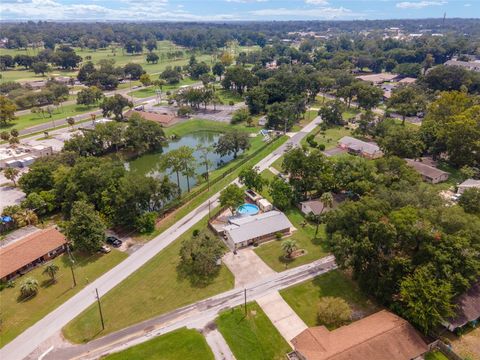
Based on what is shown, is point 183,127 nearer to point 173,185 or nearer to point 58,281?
point 173,185

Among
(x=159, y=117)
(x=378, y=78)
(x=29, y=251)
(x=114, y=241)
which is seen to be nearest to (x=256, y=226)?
(x=114, y=241)

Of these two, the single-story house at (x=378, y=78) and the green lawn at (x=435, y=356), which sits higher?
the single-story house at (x=378, y=78)

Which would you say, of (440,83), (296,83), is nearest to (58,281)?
(296,83)

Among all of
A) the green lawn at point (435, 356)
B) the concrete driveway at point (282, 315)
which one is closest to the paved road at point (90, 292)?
the concrete driveway at point (282, 315)

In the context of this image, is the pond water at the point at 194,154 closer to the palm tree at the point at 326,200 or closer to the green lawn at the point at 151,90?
the palm tree at the point at 326,200

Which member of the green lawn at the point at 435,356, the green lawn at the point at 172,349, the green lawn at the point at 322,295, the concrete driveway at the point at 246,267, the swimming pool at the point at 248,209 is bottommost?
the concrete driveway at the point at 246,267

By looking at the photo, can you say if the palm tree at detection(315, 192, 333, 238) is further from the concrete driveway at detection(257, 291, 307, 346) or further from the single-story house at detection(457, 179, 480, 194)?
the single-story house at detection(457, 179, 480, 194)

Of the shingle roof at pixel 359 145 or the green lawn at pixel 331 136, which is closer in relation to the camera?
the shingle roof at pixel 359 145
